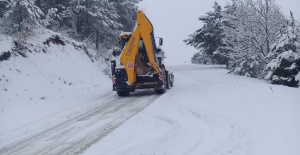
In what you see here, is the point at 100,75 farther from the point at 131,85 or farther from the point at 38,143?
the point at 38,143

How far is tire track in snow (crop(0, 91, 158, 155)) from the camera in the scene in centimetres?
797

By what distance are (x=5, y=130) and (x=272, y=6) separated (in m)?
22.9

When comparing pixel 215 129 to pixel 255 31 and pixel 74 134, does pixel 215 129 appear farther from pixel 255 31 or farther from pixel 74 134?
pixel 255 31

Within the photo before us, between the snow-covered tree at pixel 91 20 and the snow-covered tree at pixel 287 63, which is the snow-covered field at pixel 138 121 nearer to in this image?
the snow-covered tree at pixel 287 63

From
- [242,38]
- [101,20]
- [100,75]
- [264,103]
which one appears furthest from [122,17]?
[264,103]

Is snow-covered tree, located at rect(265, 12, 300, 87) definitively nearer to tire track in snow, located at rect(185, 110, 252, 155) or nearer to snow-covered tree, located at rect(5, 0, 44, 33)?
tire track in snow, located at rect(185, 110, 252, 155)

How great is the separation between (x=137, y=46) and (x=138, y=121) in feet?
23.9

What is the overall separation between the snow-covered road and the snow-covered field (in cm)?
2

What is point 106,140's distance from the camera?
832 cm

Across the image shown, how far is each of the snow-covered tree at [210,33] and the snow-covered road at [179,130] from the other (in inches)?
1143

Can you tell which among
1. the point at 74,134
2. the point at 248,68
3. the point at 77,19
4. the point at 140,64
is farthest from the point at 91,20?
the point at 74,134

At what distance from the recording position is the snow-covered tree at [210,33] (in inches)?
1644

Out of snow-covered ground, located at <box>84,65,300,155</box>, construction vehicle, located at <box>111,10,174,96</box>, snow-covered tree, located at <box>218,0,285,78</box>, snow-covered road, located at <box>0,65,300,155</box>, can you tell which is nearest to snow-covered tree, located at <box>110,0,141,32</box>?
snow-covered tree, located at <box>218,0,285,78</box>

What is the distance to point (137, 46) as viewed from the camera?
678 inches
